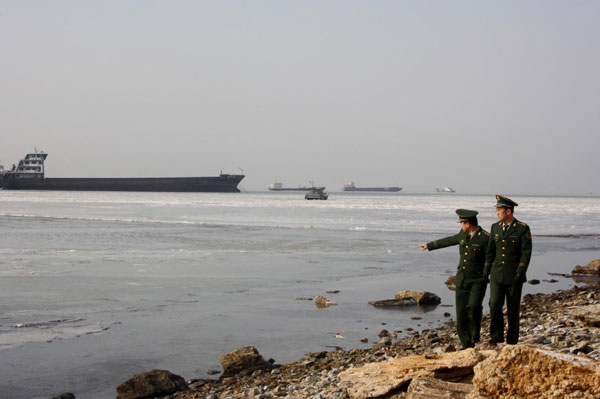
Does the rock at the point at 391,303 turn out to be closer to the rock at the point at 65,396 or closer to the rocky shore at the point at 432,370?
the rocky shore at the point at 432,370

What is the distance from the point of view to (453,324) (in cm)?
1129

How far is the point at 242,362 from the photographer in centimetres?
863

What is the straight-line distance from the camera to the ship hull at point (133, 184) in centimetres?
18300

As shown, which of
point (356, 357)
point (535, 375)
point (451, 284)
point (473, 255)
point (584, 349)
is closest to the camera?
point (535, 375)

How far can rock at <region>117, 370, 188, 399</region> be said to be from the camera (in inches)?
303

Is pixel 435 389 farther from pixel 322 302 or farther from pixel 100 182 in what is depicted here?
pixel 100 182

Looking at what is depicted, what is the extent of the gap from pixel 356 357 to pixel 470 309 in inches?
75.5

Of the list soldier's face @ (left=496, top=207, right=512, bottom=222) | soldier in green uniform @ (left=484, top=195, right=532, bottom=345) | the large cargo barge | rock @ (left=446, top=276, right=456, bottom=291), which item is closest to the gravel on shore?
soldier in green uniform @ (left=484, top=195, right=532, bottom=345)

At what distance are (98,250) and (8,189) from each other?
180067 millimetres

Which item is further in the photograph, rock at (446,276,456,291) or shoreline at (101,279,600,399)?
rock at (446,276,456,291)

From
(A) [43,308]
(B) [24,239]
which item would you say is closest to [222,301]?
(A) [43,308]

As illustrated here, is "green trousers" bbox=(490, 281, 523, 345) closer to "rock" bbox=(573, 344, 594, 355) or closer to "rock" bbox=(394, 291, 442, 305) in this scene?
"rock" bbox=(573, 344, 594, 355)

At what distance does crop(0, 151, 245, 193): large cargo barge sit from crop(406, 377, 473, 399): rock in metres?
179

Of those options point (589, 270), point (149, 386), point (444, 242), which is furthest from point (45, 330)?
point (589, 270)
